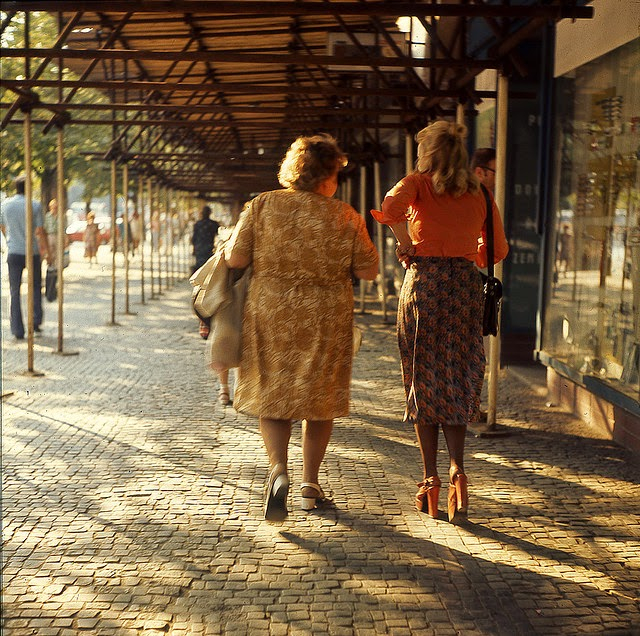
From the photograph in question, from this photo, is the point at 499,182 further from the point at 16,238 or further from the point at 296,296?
the point at 16,238

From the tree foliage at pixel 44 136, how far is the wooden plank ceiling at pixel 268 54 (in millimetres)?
5042

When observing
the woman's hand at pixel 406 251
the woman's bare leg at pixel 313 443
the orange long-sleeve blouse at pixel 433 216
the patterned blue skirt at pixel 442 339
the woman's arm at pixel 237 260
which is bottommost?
the woman's bare leg at pixel 313 443

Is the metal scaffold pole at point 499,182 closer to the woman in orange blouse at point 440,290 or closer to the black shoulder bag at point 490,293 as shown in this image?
the black shoulder bag at point 490,293

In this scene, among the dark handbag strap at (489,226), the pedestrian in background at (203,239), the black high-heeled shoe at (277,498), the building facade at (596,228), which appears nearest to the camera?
the black high-heeled shoe at (277,498)

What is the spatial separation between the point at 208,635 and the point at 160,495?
2.07 metres

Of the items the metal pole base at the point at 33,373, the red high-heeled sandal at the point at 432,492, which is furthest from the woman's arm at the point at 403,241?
the metal pole base at the point at 33,373

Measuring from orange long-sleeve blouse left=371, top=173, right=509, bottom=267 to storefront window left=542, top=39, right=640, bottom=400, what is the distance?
1.98m

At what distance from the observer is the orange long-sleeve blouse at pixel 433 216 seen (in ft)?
18.0

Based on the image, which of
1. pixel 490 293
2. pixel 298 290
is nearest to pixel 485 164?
pixel 490 293

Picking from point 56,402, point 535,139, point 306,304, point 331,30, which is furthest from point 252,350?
A: point 331,30

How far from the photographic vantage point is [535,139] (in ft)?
37.4

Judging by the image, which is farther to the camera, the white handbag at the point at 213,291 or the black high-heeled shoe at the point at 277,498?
the white handbag at the point at 213,291

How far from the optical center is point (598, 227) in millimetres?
8070

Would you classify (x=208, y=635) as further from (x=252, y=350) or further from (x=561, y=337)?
(x=561, y=337)
